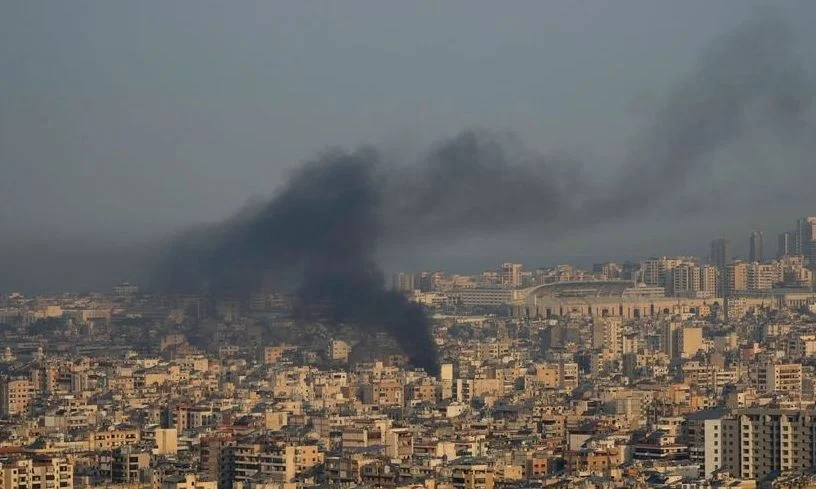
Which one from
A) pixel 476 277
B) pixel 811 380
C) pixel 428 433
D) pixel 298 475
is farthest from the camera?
pixel 476 277

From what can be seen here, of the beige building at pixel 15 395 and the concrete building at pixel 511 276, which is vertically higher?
the concrete building at pixel 511 276

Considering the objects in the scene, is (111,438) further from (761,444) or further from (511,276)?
(511,276)

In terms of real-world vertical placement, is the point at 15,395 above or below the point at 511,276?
below

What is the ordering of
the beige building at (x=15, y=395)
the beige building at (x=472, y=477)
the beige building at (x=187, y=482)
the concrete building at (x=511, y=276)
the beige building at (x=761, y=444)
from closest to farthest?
the beige building at (x=187, y=482) → the beige building at (x=472, y=477) → the beige building at (x=761, y=444) → the beige building at (x=15, y=395) → the concrete building at (x=511, y=276)

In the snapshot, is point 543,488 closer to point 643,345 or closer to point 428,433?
point 428,433

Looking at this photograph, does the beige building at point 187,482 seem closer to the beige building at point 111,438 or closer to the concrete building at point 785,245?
the beige building at point 111,438

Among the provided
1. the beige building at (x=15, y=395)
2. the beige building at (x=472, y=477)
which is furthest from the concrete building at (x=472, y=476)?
the beige building at (x=15, y=395)

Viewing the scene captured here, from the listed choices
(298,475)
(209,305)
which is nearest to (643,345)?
(209,305)

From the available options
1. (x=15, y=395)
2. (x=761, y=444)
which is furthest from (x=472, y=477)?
(x=15, y=395)

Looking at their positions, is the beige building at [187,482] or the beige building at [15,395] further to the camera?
the beige building at [15,395]
